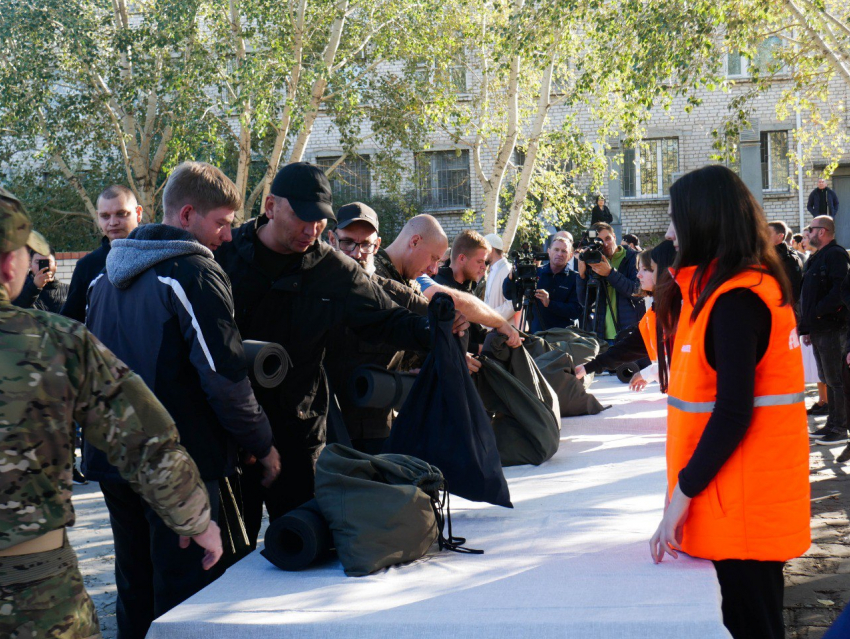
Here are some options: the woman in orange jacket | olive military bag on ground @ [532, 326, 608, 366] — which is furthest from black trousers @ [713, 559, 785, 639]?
olive military bag on ground @ [532, 326, 608, 366]

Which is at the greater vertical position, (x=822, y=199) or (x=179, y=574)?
(x=822, y=199)

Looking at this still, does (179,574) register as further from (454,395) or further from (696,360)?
(696,360)

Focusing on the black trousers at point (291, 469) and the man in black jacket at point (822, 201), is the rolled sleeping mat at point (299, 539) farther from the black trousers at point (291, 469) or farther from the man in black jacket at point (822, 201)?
the man in black jacket at point (822, 201)

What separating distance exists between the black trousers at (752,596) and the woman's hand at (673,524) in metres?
0.13

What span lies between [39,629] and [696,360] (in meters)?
1.65

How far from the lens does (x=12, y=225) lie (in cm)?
176

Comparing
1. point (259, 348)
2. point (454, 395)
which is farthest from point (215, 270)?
point (454, 395)

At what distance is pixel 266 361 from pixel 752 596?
1.59m

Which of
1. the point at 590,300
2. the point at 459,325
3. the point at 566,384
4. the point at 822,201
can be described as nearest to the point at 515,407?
the point at 459,325

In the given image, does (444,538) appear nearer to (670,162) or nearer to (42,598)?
(42,598)

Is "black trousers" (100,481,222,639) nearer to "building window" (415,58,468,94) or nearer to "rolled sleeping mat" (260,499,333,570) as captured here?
"rolled sleeping mat" (260,499,333,570)

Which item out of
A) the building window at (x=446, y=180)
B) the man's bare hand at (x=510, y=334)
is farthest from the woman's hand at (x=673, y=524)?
the building window at (x=446, y=180)

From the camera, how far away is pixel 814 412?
30.3 ft

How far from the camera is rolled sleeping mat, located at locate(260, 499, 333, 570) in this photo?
8.25ft
